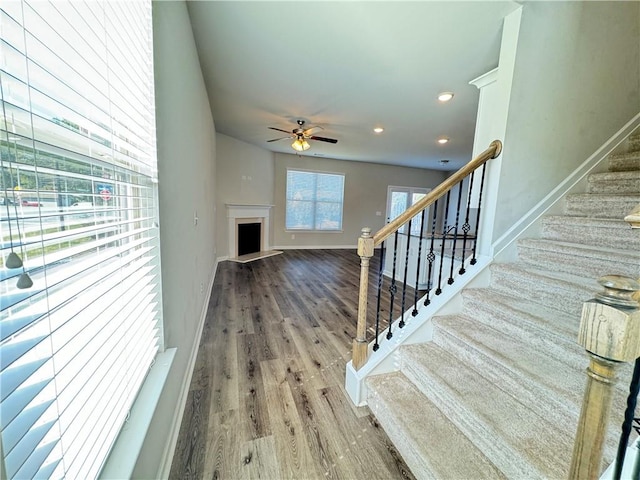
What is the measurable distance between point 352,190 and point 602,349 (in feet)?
25.5

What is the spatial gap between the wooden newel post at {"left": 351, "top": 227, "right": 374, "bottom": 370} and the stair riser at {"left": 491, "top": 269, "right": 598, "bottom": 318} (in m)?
1.07

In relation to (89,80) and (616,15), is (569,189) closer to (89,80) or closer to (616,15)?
(616,15)

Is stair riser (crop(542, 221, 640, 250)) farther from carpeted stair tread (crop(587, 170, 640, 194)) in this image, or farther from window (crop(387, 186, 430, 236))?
window (crop(387, 186, 430, 236))

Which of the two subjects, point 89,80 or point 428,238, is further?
point 428,238

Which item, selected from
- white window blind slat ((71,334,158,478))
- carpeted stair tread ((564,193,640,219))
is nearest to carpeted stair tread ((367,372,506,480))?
white window blind slat ((71,334,158,478))

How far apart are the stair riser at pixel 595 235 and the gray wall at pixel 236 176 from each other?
5346 millimetres

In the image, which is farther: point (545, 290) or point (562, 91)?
point (562, 91)

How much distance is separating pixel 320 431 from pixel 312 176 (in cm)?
685

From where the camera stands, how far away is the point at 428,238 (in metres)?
4.30

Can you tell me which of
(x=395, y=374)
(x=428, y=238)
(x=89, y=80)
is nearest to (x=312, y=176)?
(x=428, y=238)

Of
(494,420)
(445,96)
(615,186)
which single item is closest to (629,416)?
(494,420)

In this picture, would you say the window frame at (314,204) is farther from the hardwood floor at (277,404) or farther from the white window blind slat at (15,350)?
the white window blind slat at (15,350)

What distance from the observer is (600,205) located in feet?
6.72

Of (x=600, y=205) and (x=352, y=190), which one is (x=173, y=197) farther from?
(x=352, y=190)
